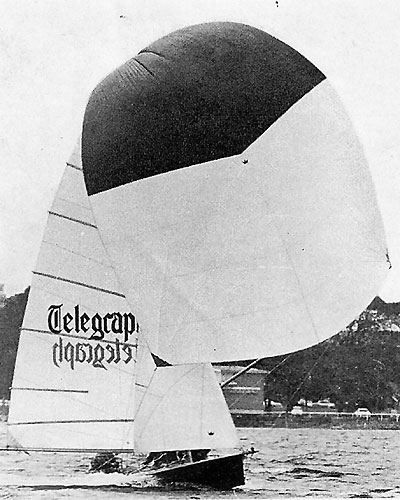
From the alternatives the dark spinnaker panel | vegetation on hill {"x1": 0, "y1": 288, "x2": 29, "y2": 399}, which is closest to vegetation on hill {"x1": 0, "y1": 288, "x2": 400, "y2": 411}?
vegetation on hill {"x1": 0, "y1": 288, "x2": 29, "y2": 399}

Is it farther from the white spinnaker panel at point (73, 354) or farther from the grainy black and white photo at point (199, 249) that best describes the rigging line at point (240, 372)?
the white spinnaker panel at point (73, 354)

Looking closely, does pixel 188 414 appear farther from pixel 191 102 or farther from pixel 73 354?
pixel 191 102

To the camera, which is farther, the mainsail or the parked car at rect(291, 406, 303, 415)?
the parked car at rect(291, 406, 303, 415)

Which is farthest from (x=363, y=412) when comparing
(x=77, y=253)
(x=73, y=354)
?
(x=77, y=253)

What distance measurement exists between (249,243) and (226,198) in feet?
0.79

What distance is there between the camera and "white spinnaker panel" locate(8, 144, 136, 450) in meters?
4.51

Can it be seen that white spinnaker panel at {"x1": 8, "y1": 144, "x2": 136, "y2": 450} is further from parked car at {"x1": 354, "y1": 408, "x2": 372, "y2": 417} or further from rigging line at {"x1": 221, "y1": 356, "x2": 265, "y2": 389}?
parked car at {"x1": 354, "y1": 408, "x2": 372, "y2": 417}

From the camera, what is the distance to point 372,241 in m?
4.46

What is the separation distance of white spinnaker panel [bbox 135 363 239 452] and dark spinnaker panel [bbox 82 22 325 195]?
98 centimetres

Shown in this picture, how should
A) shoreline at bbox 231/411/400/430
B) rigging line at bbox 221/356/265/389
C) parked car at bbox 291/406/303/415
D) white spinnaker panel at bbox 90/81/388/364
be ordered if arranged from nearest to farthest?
white spinnaker panel at bbox 90/81/388/364
rigging line at bbox 221/356/265/389
shoreline at bbox 231/411/400/430
parked car at bbox 291/406/303/415

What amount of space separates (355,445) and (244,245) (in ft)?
4.08

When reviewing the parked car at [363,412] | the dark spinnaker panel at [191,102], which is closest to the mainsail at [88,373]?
the dark spinnaker panel at [191,102]

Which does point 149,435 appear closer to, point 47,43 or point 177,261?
point 177,261

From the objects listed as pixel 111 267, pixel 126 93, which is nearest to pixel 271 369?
pixel 111 267
